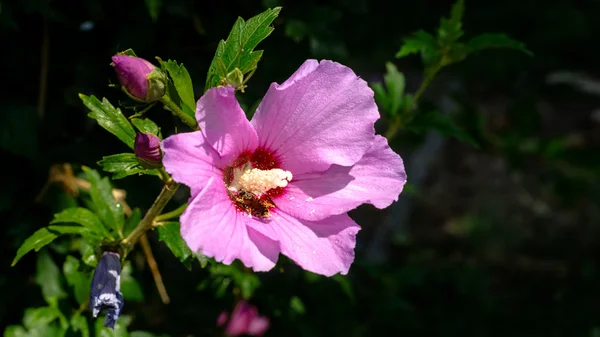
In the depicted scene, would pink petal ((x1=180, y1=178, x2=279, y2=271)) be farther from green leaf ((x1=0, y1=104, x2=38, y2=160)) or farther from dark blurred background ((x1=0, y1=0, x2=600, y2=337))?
green leaf ((x1=0, y1=104, x2=38, y2=160))

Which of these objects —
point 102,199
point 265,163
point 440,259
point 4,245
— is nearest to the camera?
point 265,163

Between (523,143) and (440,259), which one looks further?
(440,259)

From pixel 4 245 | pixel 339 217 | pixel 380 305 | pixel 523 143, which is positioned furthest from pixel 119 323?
pixel 523 143

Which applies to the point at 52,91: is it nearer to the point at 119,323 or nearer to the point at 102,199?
the point at 102,199

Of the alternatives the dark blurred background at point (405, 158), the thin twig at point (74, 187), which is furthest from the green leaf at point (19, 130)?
the thin twig at point (74, 187)

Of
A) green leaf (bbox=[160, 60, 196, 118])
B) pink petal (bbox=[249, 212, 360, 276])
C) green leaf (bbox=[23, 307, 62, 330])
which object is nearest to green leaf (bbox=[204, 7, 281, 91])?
green leaf (bbox=[160, 60, 196, 118])

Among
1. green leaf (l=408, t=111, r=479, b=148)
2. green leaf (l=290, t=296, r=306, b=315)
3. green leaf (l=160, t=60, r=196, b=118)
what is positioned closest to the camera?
green leaf (l=160, t=60, r=196, b=118)

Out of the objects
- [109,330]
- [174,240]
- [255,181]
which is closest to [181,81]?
[255,181]
